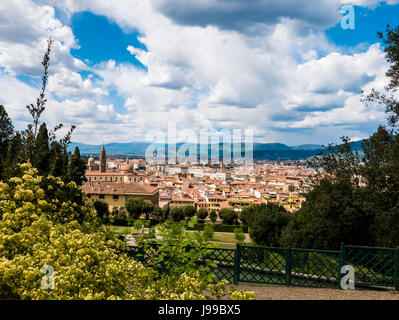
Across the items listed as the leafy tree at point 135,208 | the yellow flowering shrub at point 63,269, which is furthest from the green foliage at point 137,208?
the yellow flowering shrub at point 63,269

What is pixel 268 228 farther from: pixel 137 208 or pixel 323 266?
pixel 137 208

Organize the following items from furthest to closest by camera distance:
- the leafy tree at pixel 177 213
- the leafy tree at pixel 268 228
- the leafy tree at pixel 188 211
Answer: the leafy tree at pixel 188 211 < the leafy tree at pixel 177 213 < the leafy tree at pixel 268 228

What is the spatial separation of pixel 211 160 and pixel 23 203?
18383 cm

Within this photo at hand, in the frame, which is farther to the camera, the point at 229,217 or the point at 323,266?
the point at 229,217

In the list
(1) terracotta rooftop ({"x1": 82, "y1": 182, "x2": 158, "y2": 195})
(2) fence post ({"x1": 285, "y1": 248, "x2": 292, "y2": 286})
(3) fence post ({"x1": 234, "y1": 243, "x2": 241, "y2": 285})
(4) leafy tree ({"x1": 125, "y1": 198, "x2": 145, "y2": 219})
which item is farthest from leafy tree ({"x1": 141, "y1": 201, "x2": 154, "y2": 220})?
(2) fence post ({"x1": 285, "y1": 248, "x2": 292, "y2": 286})

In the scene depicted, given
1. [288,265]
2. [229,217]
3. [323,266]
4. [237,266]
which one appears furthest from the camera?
[229,217]

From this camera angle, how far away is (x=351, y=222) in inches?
674

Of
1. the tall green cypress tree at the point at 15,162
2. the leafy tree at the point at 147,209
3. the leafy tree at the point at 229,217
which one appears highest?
the tall green cypress tree at the point at 15,162

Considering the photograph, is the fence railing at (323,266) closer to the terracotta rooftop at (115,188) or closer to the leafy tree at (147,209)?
the leafy tree at (147,209)

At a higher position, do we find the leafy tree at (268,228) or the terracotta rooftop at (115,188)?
the terracotta rooftop at (115,188)

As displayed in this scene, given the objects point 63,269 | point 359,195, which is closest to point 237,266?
point 63,269
